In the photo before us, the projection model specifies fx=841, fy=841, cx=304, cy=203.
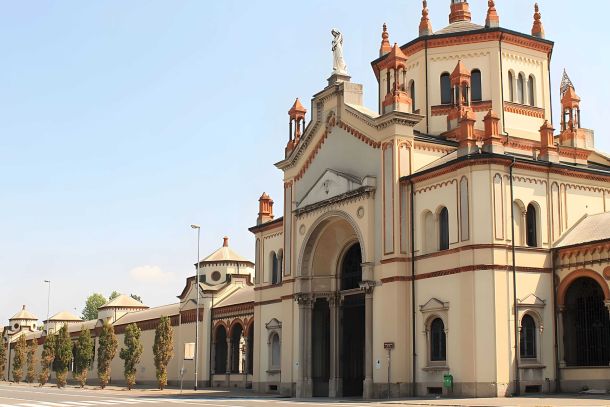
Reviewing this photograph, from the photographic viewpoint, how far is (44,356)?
90.9 meters

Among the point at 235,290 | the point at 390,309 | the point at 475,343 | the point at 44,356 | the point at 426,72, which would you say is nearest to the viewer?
the point at 475,343

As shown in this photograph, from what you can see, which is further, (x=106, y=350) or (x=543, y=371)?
(x=106, y=350)

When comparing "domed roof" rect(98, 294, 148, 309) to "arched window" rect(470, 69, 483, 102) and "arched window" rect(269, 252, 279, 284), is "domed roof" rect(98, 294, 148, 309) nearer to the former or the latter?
"arched window" rect(269, 252, 279, 284)

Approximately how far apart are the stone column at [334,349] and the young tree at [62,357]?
39033 mm

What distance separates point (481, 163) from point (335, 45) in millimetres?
16024

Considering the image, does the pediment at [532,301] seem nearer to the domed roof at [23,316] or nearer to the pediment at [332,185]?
the pediment at [332,185]

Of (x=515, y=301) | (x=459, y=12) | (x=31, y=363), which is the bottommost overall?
(x=31, y=363)

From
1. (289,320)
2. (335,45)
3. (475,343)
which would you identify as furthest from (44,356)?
(475,343)

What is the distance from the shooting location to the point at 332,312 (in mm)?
50062

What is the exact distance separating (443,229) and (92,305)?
156643mm

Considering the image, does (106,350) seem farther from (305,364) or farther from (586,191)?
(586,191)

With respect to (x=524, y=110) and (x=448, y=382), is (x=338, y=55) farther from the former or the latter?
(x=448, y=382)

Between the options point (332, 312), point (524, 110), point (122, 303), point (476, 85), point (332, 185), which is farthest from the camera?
point (122, 303)

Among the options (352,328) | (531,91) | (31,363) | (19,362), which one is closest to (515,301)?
(352,328)
